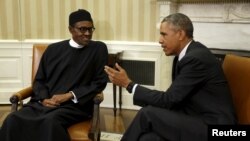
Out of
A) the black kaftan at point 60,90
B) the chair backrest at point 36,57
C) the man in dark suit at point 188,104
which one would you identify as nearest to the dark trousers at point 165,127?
the man in dark suit at point 188,104

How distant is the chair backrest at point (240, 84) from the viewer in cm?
213

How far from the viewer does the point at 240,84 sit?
7.16 feet

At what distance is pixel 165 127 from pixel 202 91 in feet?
1.08

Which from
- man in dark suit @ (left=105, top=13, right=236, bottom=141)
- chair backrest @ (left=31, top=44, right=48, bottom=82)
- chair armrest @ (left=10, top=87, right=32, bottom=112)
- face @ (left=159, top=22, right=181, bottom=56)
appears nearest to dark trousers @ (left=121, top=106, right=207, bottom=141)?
man in dark suit @ (left=105, top=13, right=236, bottom=141)

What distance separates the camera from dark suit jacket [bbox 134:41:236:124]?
6.91 ft

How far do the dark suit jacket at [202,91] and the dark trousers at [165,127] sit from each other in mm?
90

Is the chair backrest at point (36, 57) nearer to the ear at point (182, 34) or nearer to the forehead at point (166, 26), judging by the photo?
the forehead at point (166, 26)

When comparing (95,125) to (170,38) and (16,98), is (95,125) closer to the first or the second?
(16,98)

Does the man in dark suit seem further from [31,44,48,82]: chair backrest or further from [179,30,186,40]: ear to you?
[31,44,48,82]: chair backrest

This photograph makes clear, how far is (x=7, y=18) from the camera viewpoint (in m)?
4.43

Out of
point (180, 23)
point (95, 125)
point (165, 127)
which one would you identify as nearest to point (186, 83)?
point (165, 127)

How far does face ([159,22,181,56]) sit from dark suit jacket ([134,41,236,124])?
0.46 ft

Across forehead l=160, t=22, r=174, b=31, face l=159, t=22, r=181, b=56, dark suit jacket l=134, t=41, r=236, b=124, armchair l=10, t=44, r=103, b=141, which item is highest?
forehead l=160, t=22, r=174, b=31

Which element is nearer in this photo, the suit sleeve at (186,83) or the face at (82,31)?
the suit sleeve at (186,83)
